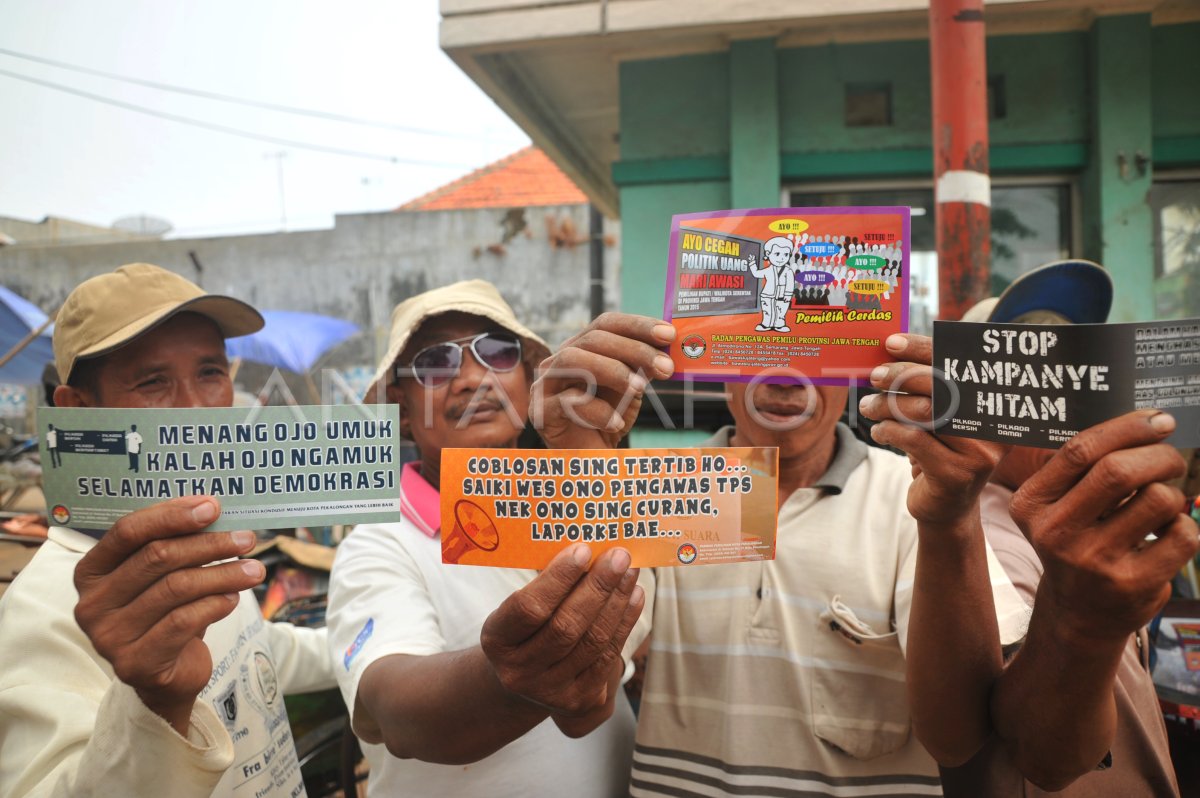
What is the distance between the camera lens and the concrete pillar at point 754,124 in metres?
5.44

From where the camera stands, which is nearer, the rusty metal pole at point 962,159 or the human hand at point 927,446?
the human hand at point 927,446

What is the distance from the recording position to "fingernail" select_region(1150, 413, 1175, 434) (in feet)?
3.53

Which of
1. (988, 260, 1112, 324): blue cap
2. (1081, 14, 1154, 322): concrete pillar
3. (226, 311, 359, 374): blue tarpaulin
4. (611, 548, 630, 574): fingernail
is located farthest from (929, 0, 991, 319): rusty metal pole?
(226, 311, 359, 374): blue tarpaulin

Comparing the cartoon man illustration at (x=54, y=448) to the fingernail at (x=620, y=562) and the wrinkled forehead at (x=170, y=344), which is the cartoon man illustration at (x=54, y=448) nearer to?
the wrinkled forehead at (x=170, y=344)

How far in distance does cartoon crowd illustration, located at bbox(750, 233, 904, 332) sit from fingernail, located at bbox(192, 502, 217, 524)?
110 centimetres

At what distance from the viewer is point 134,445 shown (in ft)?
4.17

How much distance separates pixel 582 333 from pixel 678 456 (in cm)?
41

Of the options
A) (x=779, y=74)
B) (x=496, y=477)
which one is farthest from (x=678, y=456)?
(x=779, y=74)

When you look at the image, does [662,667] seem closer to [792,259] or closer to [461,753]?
[461,753]

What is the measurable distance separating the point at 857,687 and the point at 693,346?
0.87m

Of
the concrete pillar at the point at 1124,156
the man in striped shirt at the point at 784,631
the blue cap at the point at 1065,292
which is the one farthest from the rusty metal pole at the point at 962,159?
the concrete pillar at the point at 1124,156

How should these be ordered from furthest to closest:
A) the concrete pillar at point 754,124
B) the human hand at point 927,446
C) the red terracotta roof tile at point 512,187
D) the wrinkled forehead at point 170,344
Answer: the red terracotta roof tile at point 512,187
the concrete pillar at point 754,124
the wrinkled forehead at point 170,344
the human hand at point 927,446

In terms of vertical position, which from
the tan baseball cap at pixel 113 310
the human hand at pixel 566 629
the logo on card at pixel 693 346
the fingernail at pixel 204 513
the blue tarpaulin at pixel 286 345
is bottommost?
the human hand at pixel 566 629

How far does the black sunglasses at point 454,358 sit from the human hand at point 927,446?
3.59 feet
